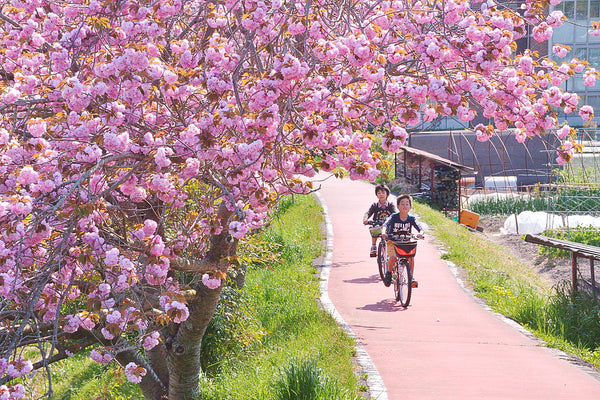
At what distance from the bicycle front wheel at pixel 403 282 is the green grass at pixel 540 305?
1618 mm

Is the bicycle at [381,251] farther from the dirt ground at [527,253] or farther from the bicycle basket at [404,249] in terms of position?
the dirt ground at [527,253]

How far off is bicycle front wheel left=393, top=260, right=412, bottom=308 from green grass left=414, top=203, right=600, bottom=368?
1618mm

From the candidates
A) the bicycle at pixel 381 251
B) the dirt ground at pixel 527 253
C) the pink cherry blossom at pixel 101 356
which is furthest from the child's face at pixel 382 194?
the pink cherry blossom at pixel 101 356

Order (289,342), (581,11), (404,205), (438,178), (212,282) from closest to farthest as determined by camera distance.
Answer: (212,282), (289,342), (404,205), (438,178), (581,11)

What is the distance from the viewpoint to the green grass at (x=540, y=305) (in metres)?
10.1

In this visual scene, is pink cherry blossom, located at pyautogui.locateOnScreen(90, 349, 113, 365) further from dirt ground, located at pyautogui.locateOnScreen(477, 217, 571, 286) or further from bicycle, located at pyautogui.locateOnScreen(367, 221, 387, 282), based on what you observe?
dirt ground, located at pyautogui.locateOnScreen(477, 217, 571, 286)

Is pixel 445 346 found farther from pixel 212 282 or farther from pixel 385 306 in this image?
pixel 212 282

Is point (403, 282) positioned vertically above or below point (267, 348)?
above

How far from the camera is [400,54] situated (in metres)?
6.15

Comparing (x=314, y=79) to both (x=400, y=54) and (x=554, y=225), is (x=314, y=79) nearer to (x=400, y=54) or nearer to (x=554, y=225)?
(x=400, y=54)

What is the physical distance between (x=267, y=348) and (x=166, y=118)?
16.3ft

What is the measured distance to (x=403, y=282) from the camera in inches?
432

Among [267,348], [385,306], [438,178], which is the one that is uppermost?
[438,178]

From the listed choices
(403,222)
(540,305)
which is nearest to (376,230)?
(403,222)
